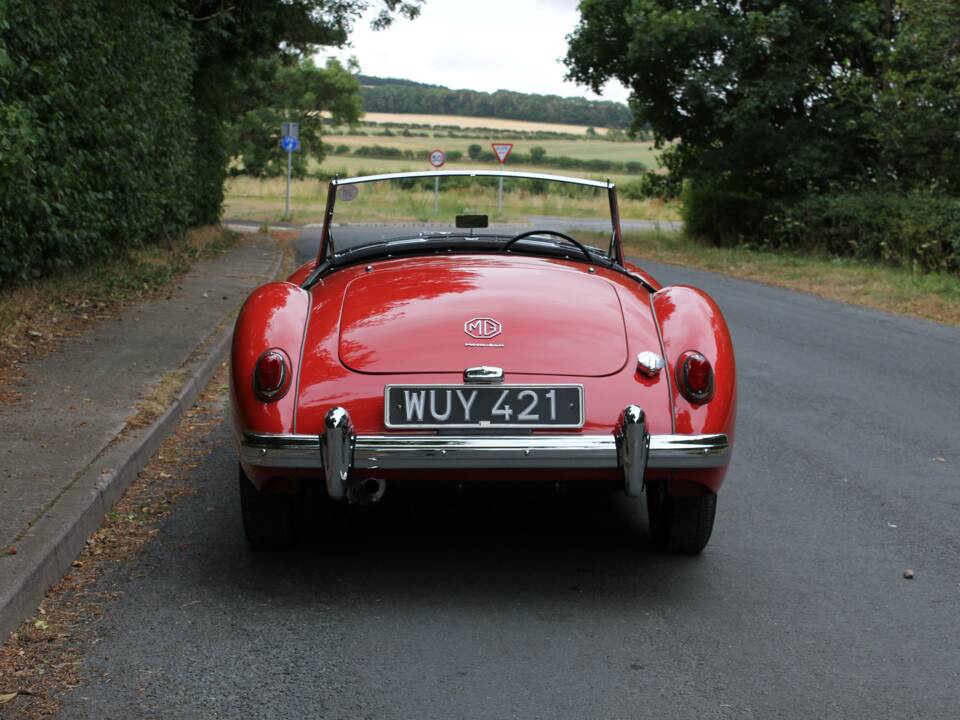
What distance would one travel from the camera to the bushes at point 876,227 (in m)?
18.6

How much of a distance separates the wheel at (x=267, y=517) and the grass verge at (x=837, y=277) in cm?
1071

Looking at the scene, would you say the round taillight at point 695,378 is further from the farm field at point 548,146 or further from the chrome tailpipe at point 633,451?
the farm field at point 548,146

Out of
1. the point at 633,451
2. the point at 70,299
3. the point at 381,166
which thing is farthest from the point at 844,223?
the point at 381,166

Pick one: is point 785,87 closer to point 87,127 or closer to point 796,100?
point 796,100

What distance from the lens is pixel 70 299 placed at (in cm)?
1146

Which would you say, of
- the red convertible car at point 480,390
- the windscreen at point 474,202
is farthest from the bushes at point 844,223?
the red convertible car at point 480,390

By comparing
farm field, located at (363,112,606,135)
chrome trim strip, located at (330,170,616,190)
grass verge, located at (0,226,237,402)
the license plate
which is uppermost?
chrome trim strip, located at (330,170,616,190)

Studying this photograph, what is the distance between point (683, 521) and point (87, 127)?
9.14m

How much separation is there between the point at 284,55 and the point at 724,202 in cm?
990

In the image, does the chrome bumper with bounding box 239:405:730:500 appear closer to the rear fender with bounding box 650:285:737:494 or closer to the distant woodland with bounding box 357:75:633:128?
the rear fender with bounding box 650:285:737:494

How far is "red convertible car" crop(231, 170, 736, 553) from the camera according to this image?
14.0ft

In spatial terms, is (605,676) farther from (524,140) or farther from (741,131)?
(524,140)

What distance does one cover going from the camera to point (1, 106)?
8.17 meters

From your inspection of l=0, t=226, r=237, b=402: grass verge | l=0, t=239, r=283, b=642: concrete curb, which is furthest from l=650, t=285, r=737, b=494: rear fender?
l=0, t=226, r=237, b=402: grass verge
